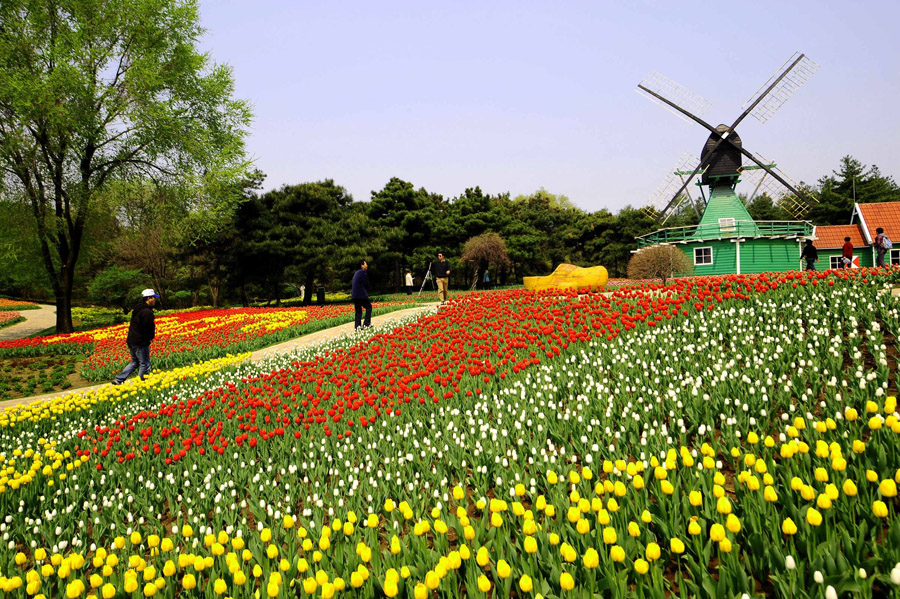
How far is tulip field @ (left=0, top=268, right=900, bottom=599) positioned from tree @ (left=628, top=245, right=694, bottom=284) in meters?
22.5

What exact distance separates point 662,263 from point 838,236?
19747 millimetres

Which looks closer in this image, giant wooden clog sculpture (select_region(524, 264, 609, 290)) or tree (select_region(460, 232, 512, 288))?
giant wooden clog sculpture (select_region(524, 264, 609, 290))

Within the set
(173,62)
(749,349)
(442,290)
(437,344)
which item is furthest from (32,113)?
(749,349)

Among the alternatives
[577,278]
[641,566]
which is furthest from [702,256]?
[641,566]

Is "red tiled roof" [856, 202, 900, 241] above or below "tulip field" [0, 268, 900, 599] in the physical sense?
above

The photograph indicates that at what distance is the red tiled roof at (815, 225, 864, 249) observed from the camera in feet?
125

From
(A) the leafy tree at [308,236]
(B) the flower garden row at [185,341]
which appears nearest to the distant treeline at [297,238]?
(A) the leafy tree at [308,236]

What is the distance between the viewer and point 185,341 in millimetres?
15320

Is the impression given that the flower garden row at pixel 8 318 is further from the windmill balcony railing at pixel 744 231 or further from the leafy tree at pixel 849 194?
the leafy tree at pixel 849 194

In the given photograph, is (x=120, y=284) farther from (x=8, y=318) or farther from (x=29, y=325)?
(x=8, y=318)

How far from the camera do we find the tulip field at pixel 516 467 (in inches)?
96.6

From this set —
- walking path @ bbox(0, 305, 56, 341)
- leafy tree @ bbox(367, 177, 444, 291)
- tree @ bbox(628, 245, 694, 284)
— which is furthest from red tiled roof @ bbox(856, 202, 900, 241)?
walking path @ bbox(0, 305, 56, 341)

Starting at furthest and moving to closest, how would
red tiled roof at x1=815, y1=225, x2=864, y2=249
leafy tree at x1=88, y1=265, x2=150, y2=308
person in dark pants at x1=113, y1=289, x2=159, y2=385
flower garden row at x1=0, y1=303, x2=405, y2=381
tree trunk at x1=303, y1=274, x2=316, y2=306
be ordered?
red tiled roof at x1=815, y1=225, x2=864, y2=249, leafy tree at x1=88, y1=265, x2=150, y2=308, tree trunk at x1=303, y1=274, x2=316, y2=306, flower garden row at x1=0, y1=303, x2=405, y2=381, person in dark pants at x1=113, y1=289, x2=159, y2=385

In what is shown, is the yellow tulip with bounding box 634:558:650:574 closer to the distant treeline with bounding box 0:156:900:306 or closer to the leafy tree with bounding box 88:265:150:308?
the distant treeline with bounding box 0:156:900:306
